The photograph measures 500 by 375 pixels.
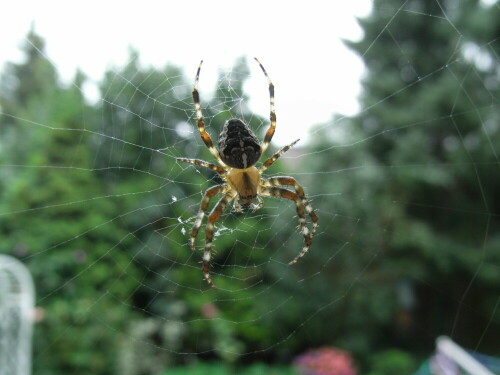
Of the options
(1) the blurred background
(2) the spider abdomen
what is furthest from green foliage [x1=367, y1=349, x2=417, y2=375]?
(2) the spider abdomen

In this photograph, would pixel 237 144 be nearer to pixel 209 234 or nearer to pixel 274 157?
pixel 274 157

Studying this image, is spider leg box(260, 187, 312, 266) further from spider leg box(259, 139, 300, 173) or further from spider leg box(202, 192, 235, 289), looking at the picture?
spider leg box(202, 192, 235, 289)

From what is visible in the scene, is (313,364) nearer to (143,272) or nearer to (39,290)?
(143,272)

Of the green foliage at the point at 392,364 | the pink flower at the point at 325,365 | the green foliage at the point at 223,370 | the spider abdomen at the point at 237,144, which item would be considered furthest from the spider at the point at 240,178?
the green foliage at the point at 392,364

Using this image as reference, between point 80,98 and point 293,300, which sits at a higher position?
point 80,98

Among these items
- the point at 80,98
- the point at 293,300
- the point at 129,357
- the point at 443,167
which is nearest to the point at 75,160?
the point at 80,98

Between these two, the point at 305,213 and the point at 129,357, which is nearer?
the point at 305,213

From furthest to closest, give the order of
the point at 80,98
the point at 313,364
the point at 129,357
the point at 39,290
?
1. the point at 80,98
2. the point at 39,290
3. the point at 129,357
4. the point at 313,364
